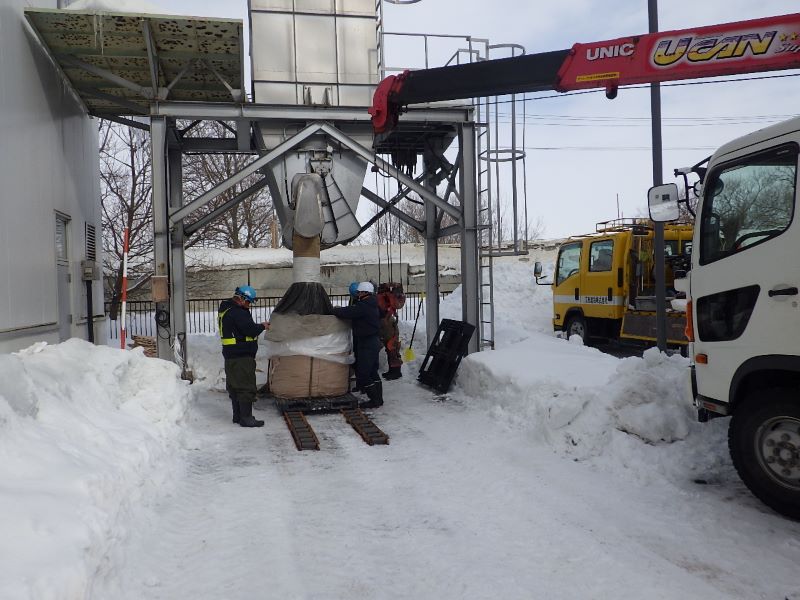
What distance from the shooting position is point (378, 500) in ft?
16.0

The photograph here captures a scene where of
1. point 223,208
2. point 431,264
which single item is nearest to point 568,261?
point 431,264

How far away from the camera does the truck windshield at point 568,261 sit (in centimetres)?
1459

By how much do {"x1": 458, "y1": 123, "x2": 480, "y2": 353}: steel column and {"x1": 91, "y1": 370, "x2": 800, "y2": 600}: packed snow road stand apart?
14.3 feet

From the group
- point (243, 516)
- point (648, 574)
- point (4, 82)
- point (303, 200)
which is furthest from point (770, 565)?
point (4, 82)

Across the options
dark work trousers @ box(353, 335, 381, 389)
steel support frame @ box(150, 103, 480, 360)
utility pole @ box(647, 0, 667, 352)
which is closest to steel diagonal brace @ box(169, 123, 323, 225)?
steel support frame @ box(150, 103, 480, 360)

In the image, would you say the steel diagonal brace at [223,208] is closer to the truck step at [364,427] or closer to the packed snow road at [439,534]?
the truck step at [364,427]

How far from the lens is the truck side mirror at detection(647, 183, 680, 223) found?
5852 mm

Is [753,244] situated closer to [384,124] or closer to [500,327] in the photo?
[384,124]

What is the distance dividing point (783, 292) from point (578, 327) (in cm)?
1052

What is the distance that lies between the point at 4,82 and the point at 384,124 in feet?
14.8

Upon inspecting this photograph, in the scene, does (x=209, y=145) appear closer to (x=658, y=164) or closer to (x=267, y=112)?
(x=267, y=112)

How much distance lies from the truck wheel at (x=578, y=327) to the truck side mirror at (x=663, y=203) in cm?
782

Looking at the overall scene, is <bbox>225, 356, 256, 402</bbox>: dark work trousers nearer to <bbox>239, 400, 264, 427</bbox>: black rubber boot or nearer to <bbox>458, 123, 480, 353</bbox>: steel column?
<bbox>239, 400, 264, 427</bbox>: black rubber boot

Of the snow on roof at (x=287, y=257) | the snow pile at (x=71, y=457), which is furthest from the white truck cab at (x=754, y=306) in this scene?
the snow on roof at (x=287, y=257)
